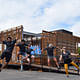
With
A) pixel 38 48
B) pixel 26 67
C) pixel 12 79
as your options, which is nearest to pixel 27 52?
pixel 26 67

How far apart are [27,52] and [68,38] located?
24.3ft

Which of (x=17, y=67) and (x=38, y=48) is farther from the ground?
(x=38, y=48)

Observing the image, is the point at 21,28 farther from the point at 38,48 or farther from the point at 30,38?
the point at 30,38

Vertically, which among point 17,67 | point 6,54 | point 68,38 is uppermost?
point 68,38

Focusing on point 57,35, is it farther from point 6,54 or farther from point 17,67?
point 6,54

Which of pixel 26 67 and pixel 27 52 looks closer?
pixel 27 52

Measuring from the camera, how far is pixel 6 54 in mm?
7406

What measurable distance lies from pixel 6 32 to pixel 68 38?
21.9 feet

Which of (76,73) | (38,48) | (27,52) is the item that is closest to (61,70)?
(76,73)

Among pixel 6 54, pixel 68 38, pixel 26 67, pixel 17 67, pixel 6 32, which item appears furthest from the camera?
pixel 68 38

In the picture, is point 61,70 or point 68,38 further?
point 68,38

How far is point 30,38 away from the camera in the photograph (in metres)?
16.7

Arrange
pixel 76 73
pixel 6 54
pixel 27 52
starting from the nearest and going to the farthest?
pixel 6 54 < pixel 76 73 < pixel 27 52

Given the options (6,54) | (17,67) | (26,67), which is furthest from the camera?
(17,67)
